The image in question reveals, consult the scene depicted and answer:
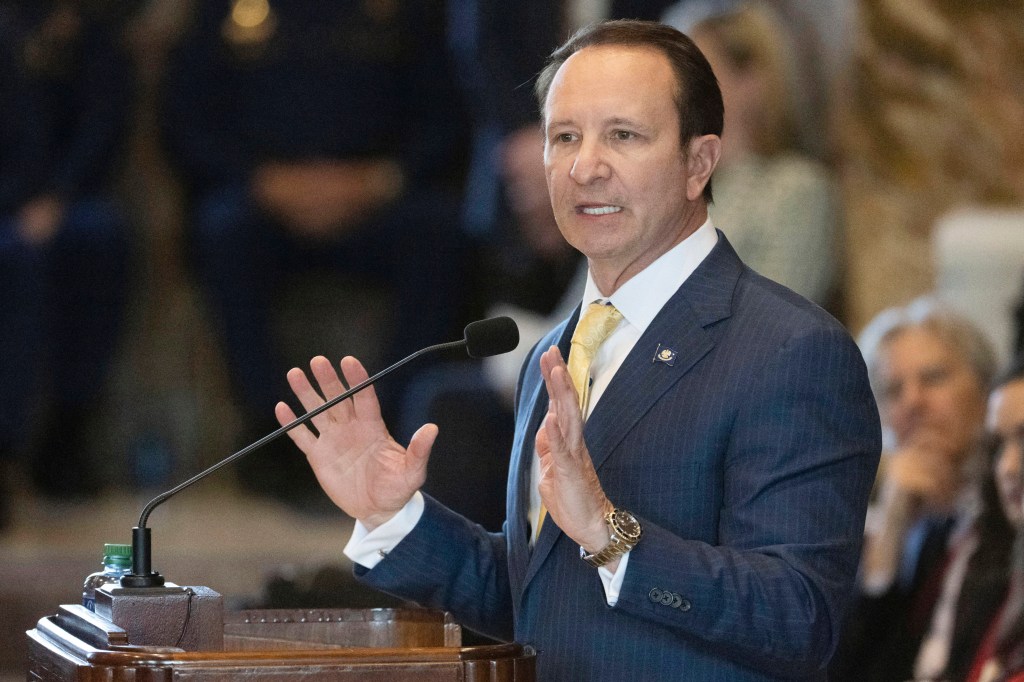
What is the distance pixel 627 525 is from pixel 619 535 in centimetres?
2

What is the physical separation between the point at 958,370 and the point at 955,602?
2.25 ft

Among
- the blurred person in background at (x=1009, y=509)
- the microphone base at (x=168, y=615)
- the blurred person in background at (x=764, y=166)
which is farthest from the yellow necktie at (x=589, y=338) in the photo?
the blurred person in background at (x=764, y=166)

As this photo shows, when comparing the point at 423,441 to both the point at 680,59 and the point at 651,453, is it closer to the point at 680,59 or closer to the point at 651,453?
the point at 651,453

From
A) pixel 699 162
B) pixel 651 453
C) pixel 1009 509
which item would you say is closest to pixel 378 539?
pixel 651 453

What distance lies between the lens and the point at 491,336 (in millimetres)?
2002

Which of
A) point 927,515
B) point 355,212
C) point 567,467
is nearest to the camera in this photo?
point 567,467

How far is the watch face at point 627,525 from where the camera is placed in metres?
1.77

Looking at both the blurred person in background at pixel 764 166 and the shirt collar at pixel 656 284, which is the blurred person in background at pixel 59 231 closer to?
the blurred person in background at pixel 764 166

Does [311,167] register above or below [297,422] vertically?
above

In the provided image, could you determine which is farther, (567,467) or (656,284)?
(656,284)

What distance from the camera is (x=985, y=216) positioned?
14.7ft

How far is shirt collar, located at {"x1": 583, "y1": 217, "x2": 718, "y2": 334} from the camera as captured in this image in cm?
207

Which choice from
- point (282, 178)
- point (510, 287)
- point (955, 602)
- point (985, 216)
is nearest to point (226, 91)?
point (282, 178)

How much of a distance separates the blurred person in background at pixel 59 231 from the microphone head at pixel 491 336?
3337mm
